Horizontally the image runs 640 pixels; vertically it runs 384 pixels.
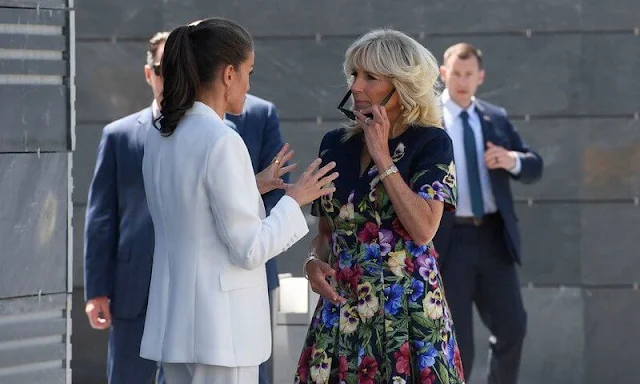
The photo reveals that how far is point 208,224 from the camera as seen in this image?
430 centimetres

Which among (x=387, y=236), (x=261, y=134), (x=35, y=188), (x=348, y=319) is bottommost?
(x=348, y=319)

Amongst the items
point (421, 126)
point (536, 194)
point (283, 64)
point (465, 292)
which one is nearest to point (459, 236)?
point (465, 292)

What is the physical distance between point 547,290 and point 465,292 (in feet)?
4.11

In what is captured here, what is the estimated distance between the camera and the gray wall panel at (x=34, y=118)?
4.99 metres

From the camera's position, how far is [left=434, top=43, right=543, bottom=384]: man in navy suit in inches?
319

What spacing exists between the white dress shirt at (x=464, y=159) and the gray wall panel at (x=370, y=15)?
1.03 m

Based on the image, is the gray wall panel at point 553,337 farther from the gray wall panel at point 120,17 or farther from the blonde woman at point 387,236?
the blonde woman at point 387,236

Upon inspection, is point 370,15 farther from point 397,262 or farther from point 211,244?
point 211,244

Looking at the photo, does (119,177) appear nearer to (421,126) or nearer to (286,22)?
(421,126)

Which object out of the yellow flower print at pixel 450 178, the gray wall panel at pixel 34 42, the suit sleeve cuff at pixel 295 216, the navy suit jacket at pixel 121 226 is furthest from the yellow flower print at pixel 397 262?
the navy suit jacket at pixel 121 226

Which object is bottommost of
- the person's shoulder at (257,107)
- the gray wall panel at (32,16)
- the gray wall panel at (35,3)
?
the person's shoulder at (257,107)

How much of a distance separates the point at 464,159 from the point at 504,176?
0.84 feet

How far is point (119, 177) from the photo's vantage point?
639 cm

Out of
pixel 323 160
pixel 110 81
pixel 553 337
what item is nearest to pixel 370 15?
pixel 110 81
